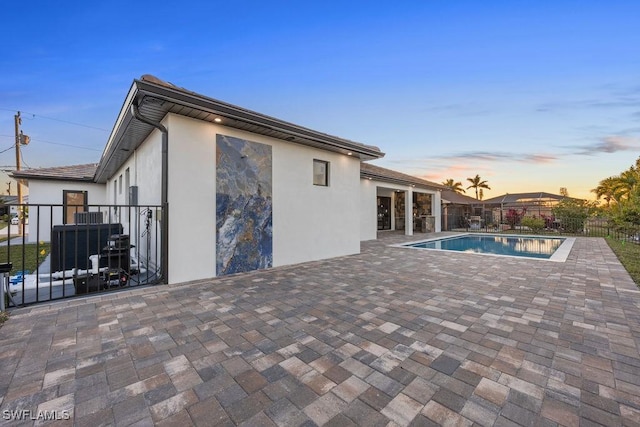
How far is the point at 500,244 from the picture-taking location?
1251 centimetres

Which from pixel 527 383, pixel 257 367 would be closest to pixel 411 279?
pixel 527 383

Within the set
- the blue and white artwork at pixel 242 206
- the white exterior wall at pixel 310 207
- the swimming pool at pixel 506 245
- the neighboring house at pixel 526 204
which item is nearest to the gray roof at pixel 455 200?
the neighboring house at pixel 526 204

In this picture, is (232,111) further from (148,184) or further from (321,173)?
(321,173)

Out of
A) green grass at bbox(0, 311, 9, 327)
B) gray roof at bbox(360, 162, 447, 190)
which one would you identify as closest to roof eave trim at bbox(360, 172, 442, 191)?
gray roof at bbox(360, 162, 447, 190)

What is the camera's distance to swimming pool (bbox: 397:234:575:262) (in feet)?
31.0

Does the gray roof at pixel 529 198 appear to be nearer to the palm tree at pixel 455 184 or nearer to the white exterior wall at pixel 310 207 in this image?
the white exterior wall at pixel 310 207

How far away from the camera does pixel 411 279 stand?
17.8ft

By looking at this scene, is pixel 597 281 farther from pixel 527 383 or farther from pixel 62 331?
pixel 62 331

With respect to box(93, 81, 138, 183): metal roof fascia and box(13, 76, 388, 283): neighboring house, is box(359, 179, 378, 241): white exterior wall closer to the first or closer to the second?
box(13, 76, 388, 283): neighboring house

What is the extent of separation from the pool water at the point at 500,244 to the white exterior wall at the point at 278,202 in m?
3.94

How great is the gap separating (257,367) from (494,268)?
6.29m

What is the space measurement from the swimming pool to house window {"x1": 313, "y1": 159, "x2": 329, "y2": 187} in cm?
463

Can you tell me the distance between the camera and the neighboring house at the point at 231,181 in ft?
16.7

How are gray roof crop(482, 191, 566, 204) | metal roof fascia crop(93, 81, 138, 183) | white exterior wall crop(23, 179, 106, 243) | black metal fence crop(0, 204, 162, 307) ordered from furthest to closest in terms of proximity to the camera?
1. gray roof crop(482, 191, 566, 204)
2. white exterior wall crop(23, 179, 106, 243)
3. metal roof fascia crop(93, 81, 138, 183)
4. black metal fence crop(0, 204, 162, 307)
